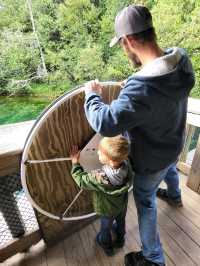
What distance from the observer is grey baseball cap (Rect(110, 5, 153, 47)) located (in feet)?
2.92

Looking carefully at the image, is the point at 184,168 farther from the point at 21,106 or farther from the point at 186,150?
the point at 21,106

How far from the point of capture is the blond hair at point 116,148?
1.05 meters

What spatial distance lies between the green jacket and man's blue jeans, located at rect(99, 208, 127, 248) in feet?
0.44

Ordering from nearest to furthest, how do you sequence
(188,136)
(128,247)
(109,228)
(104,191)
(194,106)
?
(104,191) < (109,228) < (128,247) < (194,106) < (188,136)

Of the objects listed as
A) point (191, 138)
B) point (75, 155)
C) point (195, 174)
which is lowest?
point (195, 174)

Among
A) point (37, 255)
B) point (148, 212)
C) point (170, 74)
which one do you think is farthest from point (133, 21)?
point (37, 255)

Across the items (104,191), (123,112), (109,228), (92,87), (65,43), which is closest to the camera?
(123,112)

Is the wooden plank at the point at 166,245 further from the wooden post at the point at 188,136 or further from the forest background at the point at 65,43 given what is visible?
the forest background at the point at 65,43

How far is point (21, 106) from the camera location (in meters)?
3.62

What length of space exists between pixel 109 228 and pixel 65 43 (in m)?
2.89

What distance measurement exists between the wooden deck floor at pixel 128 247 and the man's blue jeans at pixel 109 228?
3.4 inches

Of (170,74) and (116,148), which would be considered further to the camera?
(116,148)

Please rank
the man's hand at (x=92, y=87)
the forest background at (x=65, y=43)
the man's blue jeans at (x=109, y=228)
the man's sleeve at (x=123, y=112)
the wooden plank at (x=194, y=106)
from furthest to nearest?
1. the forest background at (x=65, y=43)
2. the wooden plank at (x=194, y=106)
3. the man's blue jeans at (x=109, y=228)
4. the man's hand at (x=92, y=87)
5. the man's sleeve at (x=123, y=112)

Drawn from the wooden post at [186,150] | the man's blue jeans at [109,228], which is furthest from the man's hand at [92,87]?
the wooden post at [186,150]
